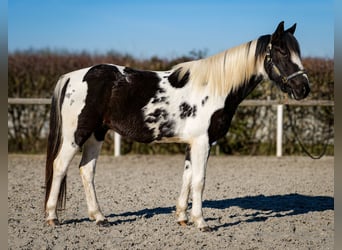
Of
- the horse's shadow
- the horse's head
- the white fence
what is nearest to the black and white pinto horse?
the horse's head

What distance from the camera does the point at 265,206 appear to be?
262 inches

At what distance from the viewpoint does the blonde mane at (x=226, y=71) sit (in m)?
5.26

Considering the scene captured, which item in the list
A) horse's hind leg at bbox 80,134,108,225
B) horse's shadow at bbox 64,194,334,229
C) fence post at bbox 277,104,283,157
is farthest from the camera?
fence post at bbox 277,104,283,157

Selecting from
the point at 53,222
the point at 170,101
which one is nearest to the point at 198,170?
the point at 170,101

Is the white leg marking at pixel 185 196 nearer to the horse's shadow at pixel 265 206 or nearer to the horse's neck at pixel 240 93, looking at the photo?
the horse's shadow at pixel 265 206

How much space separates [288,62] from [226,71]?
2.21 feet

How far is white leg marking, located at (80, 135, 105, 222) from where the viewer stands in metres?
5.41

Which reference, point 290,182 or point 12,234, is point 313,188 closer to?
point 290,182

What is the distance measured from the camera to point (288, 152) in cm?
1174

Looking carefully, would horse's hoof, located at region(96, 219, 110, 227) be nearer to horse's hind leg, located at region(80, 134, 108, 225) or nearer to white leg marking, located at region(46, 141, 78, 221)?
horse's hind leg, located at region(80, 134, 108, 225)

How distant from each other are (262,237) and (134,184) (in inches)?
136

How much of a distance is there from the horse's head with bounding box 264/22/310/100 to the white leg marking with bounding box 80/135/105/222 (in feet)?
7.23

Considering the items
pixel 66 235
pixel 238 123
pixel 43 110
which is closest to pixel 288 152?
pixel 238 123

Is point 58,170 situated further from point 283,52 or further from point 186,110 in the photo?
point 283,52
